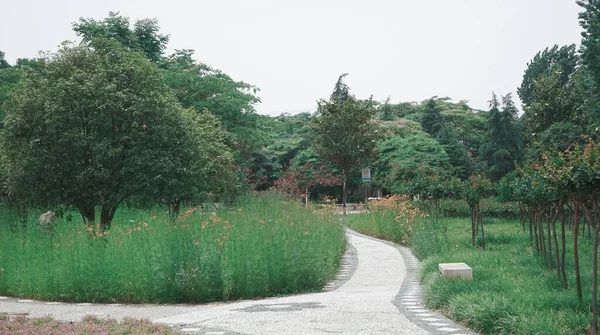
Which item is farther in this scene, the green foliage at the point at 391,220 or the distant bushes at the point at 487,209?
the distant bushes at the point at 487,209

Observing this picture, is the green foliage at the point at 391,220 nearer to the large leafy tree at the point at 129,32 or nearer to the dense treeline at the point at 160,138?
the dense treeline at the point at 160,138

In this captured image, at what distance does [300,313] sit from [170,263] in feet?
10.0

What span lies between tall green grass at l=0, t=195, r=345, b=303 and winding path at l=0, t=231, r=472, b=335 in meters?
0.42

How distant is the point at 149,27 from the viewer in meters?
25.0

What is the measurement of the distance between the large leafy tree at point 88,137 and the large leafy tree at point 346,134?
15656 mm

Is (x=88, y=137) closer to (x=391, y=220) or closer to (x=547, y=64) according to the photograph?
(x=391, y=220)

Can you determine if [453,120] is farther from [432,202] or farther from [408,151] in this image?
[432,202]

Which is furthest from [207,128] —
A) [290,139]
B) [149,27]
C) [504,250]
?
[290,139]

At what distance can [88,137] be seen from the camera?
44.4ft

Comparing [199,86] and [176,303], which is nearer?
[176,303]

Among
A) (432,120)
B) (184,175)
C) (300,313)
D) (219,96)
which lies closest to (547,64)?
(432,120)

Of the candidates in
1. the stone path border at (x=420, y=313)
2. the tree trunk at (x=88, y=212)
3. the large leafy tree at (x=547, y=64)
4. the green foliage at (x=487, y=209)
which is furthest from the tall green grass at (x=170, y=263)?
the large leafy tree at (x=547, y=64)

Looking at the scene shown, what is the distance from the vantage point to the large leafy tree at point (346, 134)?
29.2m

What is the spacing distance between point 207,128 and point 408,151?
19814 mm
